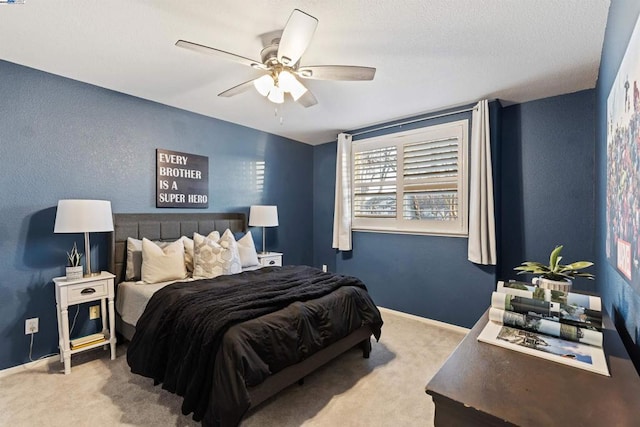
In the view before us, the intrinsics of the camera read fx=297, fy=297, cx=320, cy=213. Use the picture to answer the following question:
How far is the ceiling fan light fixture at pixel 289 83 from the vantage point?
213 centimetres

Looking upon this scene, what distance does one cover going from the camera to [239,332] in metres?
1.77

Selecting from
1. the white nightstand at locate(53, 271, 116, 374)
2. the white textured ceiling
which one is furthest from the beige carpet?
the white textured ceiling

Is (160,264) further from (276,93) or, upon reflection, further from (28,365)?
(276,93)

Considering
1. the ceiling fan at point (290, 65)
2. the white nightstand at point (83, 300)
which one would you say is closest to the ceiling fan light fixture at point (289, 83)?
the ceiling fan at point (290, 65)

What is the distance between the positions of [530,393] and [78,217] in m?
3.05

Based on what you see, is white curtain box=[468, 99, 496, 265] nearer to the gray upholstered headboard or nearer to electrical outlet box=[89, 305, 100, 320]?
the gray upholstered headboard

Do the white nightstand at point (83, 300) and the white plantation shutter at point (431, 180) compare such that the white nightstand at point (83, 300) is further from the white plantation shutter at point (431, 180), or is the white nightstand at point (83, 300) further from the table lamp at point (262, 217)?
the white plantation shutter at point (431, 180)

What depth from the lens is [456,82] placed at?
9.11 ft

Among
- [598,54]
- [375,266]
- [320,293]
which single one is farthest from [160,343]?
[598,54]

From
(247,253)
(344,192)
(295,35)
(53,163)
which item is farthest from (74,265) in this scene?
(344,192)

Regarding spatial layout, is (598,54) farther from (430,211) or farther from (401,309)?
(401,309)

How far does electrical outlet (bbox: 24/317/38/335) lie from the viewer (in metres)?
2.51

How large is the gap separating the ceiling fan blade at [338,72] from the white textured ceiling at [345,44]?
0.24 metres

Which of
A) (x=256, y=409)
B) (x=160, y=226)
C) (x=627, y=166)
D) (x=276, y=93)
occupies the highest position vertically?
(x=276, y=93)
